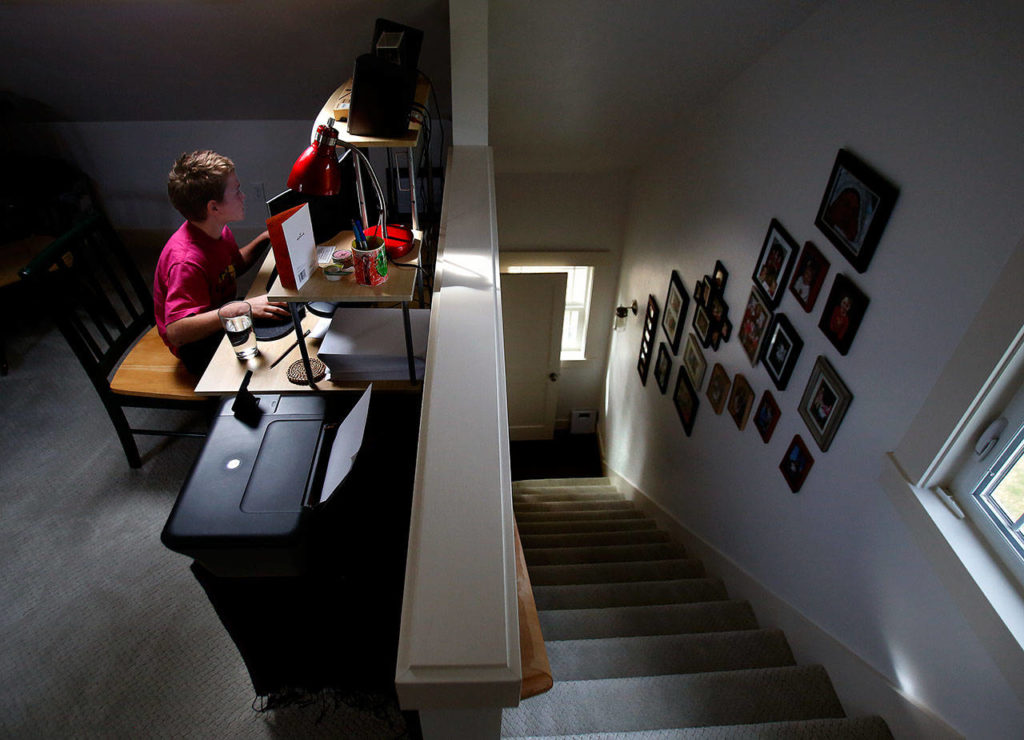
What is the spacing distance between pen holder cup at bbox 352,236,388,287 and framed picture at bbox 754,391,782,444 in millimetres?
1391

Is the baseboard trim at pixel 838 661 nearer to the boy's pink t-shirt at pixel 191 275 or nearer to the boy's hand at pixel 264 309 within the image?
the boy's hand at pixel 264 309

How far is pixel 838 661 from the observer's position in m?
1.68

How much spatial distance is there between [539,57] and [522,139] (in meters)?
0.84

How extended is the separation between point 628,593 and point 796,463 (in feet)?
2.70

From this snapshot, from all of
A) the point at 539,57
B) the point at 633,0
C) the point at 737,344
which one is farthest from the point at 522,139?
the point at 737,344

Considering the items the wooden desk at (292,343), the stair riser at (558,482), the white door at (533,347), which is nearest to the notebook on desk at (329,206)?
the wooden desk at (292,343)

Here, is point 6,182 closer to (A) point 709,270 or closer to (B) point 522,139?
(B) point 522,139

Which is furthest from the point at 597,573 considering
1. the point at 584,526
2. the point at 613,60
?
the point at 613,60

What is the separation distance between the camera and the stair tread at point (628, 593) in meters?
2.15

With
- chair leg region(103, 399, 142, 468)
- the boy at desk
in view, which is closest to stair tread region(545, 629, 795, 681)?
the boy at desk

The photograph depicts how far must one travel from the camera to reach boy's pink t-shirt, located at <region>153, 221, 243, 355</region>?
2.04 m

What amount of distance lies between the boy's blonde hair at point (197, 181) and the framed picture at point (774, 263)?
6.53ft

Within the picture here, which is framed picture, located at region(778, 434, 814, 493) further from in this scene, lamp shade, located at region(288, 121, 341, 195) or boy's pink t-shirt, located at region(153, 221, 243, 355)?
boy's pink t-shirt, located at region(153, 221, 243, 355)

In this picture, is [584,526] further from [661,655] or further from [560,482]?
[560,482]
